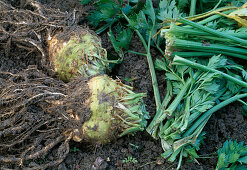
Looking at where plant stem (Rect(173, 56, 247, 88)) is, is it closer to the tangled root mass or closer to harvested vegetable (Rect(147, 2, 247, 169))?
harvested vegetable (Rect(147, 2, 247, 169))

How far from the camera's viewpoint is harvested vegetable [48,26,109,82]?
9.58 ft

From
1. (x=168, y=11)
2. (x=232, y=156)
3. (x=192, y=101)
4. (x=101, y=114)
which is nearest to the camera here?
(x=232, y=156)

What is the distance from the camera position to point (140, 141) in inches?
111

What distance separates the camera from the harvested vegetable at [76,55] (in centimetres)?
292

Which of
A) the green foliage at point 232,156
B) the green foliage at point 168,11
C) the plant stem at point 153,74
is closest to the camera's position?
the green foliage at point 232,156

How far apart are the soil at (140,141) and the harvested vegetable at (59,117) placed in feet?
0.47

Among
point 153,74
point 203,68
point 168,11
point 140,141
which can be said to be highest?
point 168,11

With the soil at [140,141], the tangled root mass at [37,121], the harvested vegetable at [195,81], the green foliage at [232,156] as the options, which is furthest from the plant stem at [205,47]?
the tangled root mass at [37,121]

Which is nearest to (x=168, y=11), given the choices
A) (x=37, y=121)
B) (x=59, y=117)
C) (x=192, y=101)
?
(x=192, y=101)

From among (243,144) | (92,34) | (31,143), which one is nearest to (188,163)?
(243,144)

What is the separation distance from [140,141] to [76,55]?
115cm

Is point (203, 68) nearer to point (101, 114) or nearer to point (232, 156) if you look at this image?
point (232, 156)

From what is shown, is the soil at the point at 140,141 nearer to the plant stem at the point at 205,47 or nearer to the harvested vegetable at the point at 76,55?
the harvested vegetable at the point at 76,55

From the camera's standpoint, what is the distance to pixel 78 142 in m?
2.81
